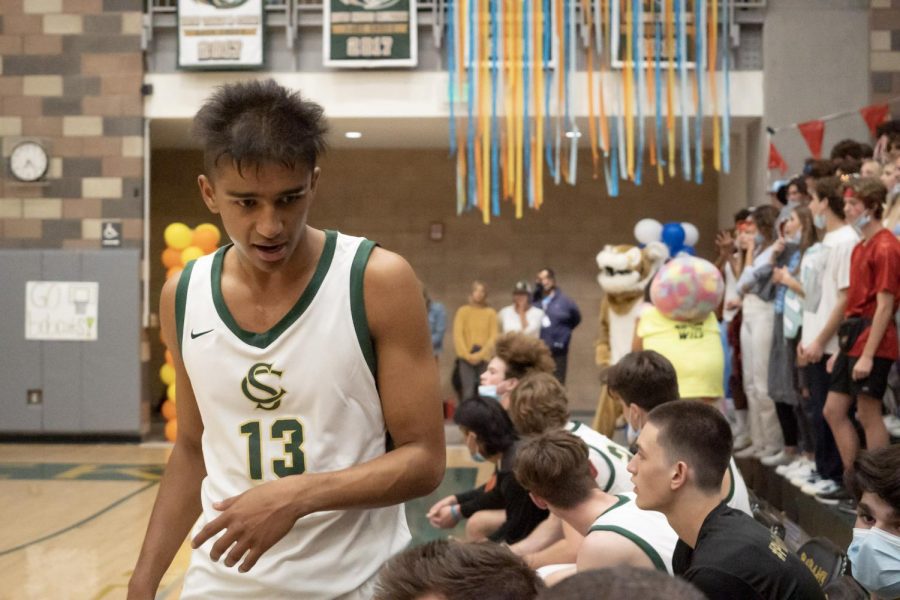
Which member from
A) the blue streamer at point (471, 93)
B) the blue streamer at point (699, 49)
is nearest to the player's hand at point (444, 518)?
the blue streamer at point (471, 93)

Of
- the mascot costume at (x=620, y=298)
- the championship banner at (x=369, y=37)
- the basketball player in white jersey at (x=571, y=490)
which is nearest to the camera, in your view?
the basketball player in white jersey at (x=571, y=490)

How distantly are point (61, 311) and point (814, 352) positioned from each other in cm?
767

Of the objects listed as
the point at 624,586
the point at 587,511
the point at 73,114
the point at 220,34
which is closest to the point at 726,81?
the point at 220,34

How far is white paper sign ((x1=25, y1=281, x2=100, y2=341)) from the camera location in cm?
1084

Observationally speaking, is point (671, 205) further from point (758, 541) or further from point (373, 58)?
point (758, 541)

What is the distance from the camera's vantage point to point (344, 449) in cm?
174

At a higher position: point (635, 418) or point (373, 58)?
point (373, 58)

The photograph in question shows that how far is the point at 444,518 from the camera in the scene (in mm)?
4625

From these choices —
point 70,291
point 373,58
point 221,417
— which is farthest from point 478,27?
point 221,417

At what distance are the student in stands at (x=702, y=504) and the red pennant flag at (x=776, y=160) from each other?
7.85 meters

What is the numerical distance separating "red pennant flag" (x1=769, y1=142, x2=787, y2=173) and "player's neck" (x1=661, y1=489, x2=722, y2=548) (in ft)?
26.3

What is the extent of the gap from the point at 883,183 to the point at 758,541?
3.48 metres

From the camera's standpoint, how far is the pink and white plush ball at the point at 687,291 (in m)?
5.72

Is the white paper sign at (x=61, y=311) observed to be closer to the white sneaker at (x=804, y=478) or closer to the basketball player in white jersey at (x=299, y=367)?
the white sneaker at (x=804, y=478)
